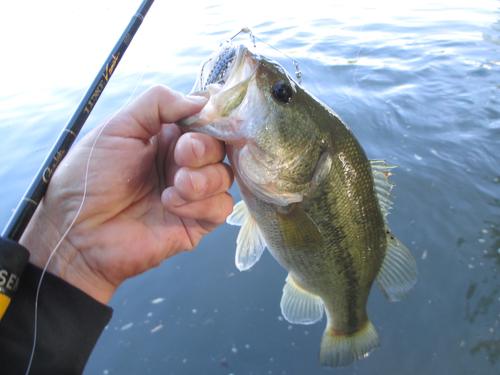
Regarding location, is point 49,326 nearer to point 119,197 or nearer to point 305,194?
point 119,197

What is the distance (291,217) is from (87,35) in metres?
8.72

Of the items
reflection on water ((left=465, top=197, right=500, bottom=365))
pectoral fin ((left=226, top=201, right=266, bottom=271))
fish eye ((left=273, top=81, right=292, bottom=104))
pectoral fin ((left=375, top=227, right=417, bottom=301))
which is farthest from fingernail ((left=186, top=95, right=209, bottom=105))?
reflection on water ((left=465, top=197, right=500, bottom=365))

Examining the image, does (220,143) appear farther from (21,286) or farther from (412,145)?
(412,145)

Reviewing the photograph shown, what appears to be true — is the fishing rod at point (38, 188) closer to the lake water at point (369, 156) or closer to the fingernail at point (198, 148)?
the fingernail at point (198, 148)

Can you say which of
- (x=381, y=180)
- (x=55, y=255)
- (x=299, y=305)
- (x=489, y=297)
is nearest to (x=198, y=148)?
(x=55, y=255)

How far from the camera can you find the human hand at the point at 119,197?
1.32 m

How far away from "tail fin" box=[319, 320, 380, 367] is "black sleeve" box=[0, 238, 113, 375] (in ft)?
4.83

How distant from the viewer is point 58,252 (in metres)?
1.39

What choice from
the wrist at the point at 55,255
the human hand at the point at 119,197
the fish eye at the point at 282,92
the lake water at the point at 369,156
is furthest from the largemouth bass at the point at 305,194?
the wrist at the point at 55,255

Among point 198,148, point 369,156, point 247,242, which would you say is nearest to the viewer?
point 198,148

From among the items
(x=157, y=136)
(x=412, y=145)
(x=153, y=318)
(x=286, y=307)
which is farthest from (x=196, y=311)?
(x=412, y=145)

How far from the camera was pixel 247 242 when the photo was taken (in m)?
1.80

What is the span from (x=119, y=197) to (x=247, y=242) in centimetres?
78

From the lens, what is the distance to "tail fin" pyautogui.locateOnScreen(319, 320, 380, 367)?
200 cm
